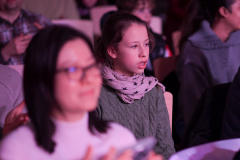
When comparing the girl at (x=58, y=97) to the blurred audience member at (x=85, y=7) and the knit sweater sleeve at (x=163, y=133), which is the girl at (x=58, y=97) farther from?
the blurred audience member at (x=85, y=7)

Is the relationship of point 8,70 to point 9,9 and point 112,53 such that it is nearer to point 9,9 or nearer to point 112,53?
point 112,53

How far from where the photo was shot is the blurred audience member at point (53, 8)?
124 inches

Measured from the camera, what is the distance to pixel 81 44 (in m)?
0.63

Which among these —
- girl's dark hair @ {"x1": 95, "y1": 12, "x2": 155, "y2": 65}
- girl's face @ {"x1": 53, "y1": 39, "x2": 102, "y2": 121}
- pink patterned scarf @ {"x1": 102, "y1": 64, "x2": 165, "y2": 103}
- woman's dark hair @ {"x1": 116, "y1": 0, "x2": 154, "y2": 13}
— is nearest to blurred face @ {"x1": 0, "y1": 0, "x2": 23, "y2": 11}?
woman's dark hair @ {"x1": 116, "y1": 0, "x2": 154, "y2": 13}

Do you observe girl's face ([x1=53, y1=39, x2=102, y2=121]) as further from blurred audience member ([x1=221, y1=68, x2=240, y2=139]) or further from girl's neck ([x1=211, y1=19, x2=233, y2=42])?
girl's neck ([x1=211, y1=19, x2=233, y2=42])

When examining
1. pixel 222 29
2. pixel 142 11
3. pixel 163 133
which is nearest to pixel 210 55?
pixel 222 29

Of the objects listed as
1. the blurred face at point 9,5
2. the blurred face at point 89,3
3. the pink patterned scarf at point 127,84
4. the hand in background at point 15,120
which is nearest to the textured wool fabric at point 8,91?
the hand in background at point 15,120

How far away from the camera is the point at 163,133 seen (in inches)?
46.1

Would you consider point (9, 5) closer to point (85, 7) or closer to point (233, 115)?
point (233, 115)

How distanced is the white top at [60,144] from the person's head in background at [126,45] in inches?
19.6

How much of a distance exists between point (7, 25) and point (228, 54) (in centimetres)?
151

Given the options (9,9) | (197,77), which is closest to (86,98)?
(197,77)

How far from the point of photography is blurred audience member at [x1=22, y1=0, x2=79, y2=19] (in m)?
3.15

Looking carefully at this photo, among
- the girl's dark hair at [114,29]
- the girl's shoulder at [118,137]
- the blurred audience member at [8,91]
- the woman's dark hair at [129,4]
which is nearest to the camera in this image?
the girl's shoulder at [118,137]
